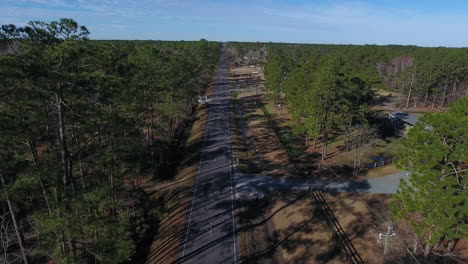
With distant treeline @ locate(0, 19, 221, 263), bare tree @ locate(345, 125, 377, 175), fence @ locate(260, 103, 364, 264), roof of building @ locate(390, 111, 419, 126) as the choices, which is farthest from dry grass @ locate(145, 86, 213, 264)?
roof of building @ locate(390, 111, 419, 126)

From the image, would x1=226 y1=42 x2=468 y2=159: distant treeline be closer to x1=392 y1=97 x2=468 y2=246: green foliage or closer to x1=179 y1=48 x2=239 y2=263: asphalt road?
x1=179 y1=48 x2=239 y2=263: asphalt road

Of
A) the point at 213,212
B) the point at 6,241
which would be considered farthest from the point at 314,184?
the point at 6,241

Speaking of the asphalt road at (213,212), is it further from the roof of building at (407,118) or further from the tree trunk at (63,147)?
the roof of building at (407,118)

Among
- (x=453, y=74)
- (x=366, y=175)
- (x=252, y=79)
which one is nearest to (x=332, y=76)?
(x=366, y=175)

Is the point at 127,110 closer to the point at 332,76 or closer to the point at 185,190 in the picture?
the point at 185,190

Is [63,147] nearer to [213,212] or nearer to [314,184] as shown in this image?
[213,212]

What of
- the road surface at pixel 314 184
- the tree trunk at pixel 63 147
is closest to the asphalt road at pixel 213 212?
the road surface at pixel 314 184
